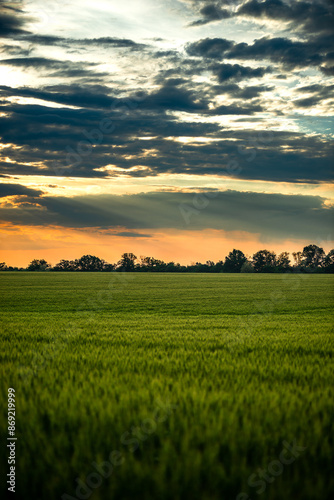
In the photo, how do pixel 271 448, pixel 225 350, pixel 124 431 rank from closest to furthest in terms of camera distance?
pixel 271 448, pixel 124 431, pixel 225 350

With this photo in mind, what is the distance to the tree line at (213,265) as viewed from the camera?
140875 millimetres

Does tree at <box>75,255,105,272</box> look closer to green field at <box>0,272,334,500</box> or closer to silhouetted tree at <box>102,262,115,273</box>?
silhouetted tree at <box>102,262,115,273</box>

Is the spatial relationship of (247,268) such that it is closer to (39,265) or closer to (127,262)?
(127,262)

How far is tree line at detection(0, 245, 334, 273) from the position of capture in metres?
141

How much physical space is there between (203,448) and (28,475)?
1.92 metres

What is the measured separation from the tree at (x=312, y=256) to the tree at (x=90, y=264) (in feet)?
282

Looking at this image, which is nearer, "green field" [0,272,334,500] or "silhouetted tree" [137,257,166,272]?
"green field" [0,272,334,500]

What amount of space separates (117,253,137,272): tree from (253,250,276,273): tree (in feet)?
172

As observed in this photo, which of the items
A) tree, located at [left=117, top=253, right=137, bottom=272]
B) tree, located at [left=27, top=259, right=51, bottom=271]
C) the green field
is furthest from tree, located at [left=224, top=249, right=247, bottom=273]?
the green field

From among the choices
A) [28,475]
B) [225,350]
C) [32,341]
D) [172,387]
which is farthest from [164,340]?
[28,475]

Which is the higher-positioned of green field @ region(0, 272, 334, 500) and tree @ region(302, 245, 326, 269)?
tree @ region(302, 245, 326, 269)

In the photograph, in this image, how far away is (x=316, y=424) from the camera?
4.39 m

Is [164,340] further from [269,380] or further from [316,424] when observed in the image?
[316,424]

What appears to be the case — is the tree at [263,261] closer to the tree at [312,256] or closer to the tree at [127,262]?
the tree at [312,256]
